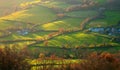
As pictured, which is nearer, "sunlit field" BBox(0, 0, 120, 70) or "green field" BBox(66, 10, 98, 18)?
"sunlit field" BBox(0, 0, 120, 70)

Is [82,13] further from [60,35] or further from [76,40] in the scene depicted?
[76,40]

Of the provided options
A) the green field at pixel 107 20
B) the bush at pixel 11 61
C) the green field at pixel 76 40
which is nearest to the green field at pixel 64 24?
the green field at pixel 107 20

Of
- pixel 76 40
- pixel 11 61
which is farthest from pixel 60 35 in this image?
pixel 11 61

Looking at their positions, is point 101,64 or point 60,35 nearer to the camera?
point 101,64

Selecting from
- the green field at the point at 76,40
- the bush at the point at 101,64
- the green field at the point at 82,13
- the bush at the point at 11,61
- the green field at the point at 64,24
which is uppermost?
the bush at the point at 11,61

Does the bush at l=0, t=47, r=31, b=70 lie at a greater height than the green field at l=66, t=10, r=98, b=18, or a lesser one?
greater

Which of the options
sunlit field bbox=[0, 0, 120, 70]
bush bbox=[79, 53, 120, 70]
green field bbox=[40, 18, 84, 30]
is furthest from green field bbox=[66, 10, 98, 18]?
bush bbox=[79, 53, 120, 70]

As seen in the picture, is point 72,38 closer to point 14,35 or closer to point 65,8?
point 14,35

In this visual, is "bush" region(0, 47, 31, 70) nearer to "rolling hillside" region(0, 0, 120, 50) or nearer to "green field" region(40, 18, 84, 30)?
"rolling hillside" region(0, 0, 120, 50)

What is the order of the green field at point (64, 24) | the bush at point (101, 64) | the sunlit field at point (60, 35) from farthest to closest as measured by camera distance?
the green field at point (64, 24) < the sunlit field at point (60, 35) < the bush at point (101, 64)

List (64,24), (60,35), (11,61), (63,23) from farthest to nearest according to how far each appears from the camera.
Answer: (63,23)
(64,24)
(60,35)
(11,61)

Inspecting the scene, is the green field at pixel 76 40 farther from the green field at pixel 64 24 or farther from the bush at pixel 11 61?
the bush at pixel 11 61

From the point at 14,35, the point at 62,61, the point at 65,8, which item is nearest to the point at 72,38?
the point at 14,35

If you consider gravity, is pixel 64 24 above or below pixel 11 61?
below
